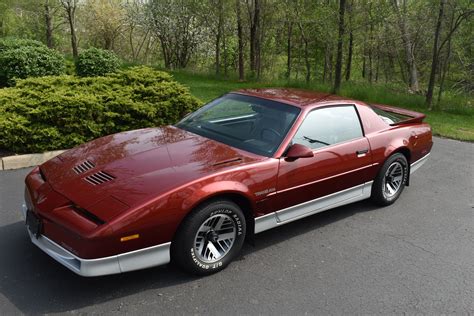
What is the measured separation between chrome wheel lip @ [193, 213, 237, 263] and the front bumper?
30 cm

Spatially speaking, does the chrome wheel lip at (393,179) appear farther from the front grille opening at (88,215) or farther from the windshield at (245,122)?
the front grille opening at (88,215)

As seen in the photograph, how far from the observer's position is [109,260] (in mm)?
2914

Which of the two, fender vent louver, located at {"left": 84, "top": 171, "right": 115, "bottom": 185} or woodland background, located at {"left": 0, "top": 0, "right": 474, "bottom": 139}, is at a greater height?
woodland background, located at {"left": 0, "top": 0, "right": 474, "bottom": 139}

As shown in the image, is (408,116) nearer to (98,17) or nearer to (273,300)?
(273,300)

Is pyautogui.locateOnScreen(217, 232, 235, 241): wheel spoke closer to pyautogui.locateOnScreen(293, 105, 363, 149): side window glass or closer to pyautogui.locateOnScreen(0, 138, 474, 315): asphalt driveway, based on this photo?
pyautogui.locateOnScreen(0, 138, 474, 315): asphalt driveway

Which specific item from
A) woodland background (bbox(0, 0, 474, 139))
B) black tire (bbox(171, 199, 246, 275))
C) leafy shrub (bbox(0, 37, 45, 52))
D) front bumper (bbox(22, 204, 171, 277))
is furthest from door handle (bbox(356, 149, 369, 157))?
leafy shrub (bbox(0, 37, 45, 52))

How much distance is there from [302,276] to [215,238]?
0.80m

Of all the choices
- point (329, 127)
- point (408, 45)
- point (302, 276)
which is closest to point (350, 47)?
point (408, 45)

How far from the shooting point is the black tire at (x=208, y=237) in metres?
3.23

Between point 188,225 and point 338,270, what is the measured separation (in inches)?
55.6

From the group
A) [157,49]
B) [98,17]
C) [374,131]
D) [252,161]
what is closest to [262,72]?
[157,49]

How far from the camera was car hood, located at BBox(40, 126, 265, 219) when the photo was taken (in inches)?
124

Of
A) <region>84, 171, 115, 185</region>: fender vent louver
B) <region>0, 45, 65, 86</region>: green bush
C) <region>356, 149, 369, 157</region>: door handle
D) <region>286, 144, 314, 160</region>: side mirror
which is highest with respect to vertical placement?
<region>0, 45, 65, 86</region>: green bush

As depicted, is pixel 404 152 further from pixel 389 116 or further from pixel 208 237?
pixel 208 237
